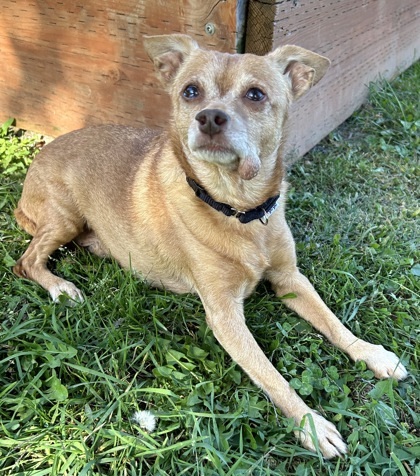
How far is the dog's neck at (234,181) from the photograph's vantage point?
2.51 m

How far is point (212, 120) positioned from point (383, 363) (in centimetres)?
153

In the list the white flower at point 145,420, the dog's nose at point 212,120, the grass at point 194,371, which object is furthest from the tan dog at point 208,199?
the white flower at point 145,420

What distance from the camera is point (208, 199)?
253cm

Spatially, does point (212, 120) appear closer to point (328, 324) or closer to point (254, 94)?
point (254, 94)

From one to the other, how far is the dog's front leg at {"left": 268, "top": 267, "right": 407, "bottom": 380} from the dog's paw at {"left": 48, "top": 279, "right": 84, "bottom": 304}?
46.7 inches

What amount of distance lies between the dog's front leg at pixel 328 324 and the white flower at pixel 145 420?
42.4 inches

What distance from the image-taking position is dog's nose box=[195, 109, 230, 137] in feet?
6.82

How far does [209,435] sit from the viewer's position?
207 centimetres

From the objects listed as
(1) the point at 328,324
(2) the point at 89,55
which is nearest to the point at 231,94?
(1) the point at 328,324

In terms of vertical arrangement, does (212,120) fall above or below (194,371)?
above

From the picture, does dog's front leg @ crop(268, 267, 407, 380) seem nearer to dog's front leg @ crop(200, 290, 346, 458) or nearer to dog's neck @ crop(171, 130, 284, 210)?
dog's front leg @ crop(200, 290, 346, 458)

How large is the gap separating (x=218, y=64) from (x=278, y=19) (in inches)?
37.3

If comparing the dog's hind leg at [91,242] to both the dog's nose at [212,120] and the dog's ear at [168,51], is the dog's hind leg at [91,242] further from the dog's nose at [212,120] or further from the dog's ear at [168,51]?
the dog's nose at [212,120]

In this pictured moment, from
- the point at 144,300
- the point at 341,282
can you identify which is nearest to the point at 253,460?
the point at 144,300
